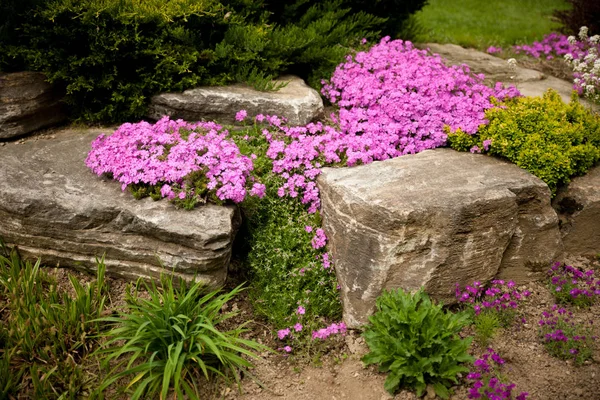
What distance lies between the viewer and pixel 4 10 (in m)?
5.11

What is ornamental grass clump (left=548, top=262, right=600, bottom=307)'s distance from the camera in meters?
4.39

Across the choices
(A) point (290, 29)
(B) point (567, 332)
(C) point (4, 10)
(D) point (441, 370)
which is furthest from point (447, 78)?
(C) point (4, 10)

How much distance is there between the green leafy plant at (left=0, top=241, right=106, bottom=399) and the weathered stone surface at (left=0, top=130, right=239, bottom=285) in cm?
24

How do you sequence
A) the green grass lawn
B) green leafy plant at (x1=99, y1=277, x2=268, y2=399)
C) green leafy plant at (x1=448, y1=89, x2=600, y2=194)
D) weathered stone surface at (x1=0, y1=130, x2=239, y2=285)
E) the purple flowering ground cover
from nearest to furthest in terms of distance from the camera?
green leafy plant at (x1=99, y1=277, x2=268, y2=399) < the purple flowering ground cover < weathered stone surface at (x1=0, y1=130, x2=239, y2=285) < green leafy plant at (x1=448, y1=89, x2=600, y2=194) < the green grass lawn

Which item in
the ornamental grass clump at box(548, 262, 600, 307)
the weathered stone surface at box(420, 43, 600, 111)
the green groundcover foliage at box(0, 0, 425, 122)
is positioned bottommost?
the ornamental grass clump at box(548, 262, 600, 307)

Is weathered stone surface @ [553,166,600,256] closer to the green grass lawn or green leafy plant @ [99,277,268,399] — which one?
green leafy plant @ [99,277,268,399]

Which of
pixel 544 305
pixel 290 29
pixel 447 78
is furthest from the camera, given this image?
pixel 290 29

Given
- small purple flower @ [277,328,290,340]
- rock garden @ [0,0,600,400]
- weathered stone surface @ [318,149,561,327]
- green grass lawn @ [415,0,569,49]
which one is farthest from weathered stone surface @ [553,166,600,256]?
green grass lawn @ [415,0,569,49]

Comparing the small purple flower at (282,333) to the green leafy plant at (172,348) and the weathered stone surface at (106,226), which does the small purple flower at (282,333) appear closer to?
the green leafy plant at (172,348)

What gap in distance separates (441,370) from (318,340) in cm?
105

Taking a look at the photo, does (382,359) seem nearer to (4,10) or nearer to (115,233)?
(115,233)

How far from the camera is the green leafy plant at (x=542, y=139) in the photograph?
4.83 meters

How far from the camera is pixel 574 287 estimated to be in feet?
14.5

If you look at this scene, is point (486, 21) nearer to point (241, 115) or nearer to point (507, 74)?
point (507, 74)
